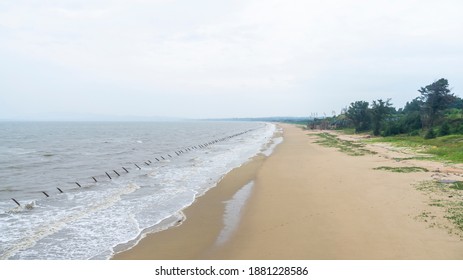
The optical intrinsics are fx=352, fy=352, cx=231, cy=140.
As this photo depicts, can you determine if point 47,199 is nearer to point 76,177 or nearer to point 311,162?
point 76,177

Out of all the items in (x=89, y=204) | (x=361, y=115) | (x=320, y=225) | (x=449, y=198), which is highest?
(x=361, y=115)

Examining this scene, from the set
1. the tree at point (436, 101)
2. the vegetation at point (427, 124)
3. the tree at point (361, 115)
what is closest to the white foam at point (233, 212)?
the vegetation at point (427, 124)

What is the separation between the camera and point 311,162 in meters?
32.4

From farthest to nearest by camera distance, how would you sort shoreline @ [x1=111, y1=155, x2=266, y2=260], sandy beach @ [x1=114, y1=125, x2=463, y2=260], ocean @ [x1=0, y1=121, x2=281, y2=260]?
ocean @ [x1=0, y1=121, x2=281, y2=260]
shoreline @ [x1=111, y1=155, x2=266, y2=260]
sandy beach @ [x1=114, y1=125, x2=463, y2=260]

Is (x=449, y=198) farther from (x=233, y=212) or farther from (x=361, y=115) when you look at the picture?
(x=361, y=115)

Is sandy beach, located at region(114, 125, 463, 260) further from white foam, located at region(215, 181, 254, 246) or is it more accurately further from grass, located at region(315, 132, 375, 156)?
grass, located at region(315, 132, 375, 156)

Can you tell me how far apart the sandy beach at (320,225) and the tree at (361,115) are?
61494mm

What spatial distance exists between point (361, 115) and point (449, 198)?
229 feet

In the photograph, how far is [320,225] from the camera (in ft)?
43.5

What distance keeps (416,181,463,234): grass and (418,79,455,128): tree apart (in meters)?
43.5

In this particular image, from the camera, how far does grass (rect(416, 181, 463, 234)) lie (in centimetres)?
1273

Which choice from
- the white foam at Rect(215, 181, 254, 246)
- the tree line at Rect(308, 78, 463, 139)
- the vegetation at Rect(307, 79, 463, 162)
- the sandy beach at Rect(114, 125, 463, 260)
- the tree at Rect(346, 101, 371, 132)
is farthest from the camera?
the tree at Rect(346, 101, 371, 132)

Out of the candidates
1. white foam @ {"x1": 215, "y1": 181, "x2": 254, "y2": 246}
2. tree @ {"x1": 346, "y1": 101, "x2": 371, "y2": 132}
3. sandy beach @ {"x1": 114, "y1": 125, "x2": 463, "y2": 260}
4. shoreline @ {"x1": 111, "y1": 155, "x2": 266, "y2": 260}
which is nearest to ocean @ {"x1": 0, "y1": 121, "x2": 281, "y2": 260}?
shoreline @ {"x1": 111, "y1": 155, "x2": 266, "y2": 260}

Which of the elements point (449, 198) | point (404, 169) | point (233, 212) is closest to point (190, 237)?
point (233, 212)
